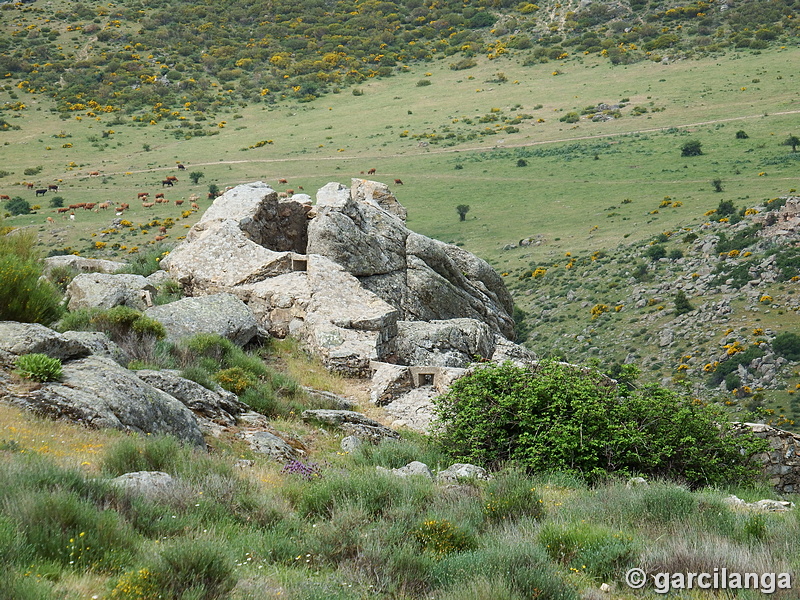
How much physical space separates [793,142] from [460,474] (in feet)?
247

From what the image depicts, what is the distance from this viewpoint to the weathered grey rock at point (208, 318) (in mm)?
16203

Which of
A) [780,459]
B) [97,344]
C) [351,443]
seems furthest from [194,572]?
[780,459]

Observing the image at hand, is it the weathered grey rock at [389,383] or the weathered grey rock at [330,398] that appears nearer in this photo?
the weathered grey rock at [330,398]

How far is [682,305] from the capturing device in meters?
46.8

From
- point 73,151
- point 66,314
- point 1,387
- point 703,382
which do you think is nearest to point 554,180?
point 703,382

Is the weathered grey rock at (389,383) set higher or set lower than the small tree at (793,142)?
higher

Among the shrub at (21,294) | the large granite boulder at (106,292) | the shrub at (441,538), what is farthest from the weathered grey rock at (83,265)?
the shrub at (441,538)

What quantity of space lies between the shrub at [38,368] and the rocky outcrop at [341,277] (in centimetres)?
796

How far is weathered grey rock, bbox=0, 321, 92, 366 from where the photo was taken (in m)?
10.2

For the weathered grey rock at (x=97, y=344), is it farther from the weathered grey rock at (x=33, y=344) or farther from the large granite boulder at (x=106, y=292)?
the large granite boulder at (x=106, y=292)

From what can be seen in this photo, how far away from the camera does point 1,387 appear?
30.6 feet

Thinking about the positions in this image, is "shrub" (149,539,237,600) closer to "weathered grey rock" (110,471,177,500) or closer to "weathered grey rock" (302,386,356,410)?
"weathered grey rock" (110,471,177,500)

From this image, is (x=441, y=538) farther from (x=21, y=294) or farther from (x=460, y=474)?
(x=21, y=294)

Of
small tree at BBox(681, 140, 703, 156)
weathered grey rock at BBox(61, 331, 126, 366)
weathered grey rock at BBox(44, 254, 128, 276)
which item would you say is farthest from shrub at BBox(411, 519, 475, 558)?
small tree at BBox(681, 140, 703, 156)
